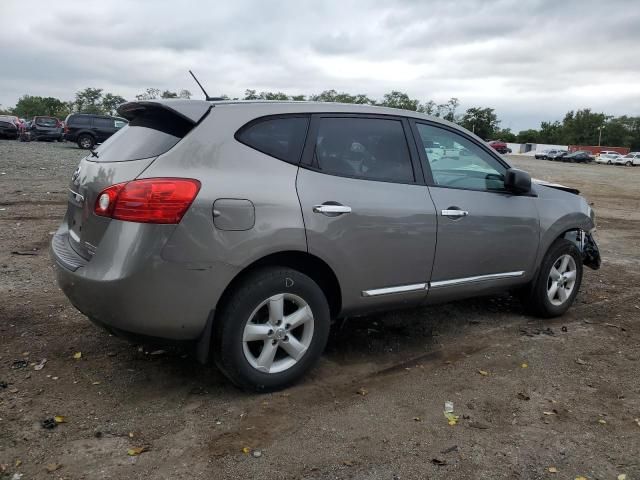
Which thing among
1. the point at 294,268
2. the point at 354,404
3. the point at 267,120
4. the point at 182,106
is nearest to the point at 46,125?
the point at 182,106

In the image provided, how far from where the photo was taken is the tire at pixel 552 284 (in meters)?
4.87

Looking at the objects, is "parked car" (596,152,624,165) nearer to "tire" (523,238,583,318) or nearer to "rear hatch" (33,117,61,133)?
"rear hatch" (33,117,61,133)

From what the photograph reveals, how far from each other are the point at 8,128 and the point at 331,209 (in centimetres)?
3257

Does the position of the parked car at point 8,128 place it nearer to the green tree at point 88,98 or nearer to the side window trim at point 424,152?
the side window trim at point 424,152

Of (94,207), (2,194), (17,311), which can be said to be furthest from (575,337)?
(2,194)

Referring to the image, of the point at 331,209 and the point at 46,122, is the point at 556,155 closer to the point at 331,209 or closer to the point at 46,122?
the point at 46,122

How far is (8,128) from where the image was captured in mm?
30578

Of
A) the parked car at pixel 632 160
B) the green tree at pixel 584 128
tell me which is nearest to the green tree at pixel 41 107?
the parked car at pixel 632 160

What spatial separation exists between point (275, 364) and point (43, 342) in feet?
6.02

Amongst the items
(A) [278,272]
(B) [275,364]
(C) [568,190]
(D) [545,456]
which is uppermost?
(C) [568,190]

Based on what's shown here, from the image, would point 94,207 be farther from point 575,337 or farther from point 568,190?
point 568,190

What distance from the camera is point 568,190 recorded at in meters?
5.23

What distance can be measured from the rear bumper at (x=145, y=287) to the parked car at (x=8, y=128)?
3216 centimetres

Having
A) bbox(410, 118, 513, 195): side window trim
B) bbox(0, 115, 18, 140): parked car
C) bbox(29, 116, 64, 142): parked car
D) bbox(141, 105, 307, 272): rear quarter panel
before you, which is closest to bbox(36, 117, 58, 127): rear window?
bbox(29, 116, 64, 142): parked car
